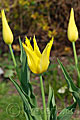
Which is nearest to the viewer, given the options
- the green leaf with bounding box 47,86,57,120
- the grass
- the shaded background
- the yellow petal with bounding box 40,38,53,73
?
the yellow petal with bounding box 40,38,53,73

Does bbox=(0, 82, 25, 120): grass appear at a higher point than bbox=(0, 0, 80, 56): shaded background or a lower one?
lower

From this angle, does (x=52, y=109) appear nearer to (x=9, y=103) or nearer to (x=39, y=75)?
(x=39, y=75)

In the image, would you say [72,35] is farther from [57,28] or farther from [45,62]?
[57,28]

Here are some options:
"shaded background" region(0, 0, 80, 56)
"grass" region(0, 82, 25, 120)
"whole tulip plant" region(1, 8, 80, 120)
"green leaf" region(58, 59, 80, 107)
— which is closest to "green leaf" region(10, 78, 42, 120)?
"whole tulip plant" region(1, 8, 80, 120)

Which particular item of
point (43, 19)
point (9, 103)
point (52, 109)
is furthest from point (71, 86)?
point (43, 19)

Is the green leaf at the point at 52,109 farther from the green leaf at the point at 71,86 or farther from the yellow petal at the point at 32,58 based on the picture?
the yellow petal at the point at 32,58

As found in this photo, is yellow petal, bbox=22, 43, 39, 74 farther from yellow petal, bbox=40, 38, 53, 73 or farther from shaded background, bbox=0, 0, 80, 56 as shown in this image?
shaded background, bbox=0, 0, 80, 56

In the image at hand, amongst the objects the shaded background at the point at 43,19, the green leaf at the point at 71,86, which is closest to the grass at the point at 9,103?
the green leaf at the point at 71,86

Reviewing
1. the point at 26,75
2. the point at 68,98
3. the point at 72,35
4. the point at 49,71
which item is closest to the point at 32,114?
the point at 26,75

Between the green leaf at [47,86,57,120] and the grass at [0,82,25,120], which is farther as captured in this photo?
the grass at [0,82,25,120]

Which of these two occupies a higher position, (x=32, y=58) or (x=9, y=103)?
(x=32, y=58)
